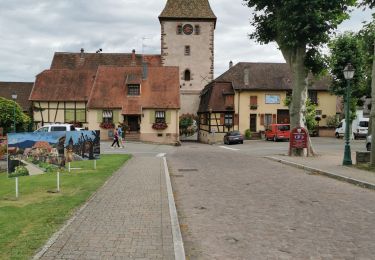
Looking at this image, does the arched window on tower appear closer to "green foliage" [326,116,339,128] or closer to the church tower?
the church tower

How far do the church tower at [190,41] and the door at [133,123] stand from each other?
1462 centimetres

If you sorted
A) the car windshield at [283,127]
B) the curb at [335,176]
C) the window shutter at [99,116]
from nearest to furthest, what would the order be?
the curb at [335,176], the car windshield at [283,127], the window shutter at [99,116]

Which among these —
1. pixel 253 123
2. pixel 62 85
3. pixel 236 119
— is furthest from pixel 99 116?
pixel 253 123

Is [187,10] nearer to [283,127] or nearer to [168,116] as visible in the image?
[168,116]

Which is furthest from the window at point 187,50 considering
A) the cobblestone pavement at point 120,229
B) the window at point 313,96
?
the cobblestone pavement at point 120,229

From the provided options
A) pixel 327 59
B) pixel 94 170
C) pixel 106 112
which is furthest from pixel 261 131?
pixel 94 170

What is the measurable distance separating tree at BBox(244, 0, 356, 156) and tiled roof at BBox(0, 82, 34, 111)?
36.5m

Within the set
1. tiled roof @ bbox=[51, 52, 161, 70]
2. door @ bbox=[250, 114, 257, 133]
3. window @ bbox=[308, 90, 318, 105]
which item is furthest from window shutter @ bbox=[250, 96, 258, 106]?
tiled roof @ bbox=[51, 52, 161, 70]

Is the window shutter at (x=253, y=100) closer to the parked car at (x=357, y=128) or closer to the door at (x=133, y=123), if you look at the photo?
the parked car at (x=357, y=128)

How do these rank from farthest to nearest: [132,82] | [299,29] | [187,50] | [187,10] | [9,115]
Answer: [187,50], [187,10], [132,82], [9,115], [299,29]

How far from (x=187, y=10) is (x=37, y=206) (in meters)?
50.5

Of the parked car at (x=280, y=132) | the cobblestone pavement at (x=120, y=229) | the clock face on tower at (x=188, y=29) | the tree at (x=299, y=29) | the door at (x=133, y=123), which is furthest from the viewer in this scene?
the clock face on tower at (x=188, y=29)

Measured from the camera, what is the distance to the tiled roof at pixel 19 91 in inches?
2052

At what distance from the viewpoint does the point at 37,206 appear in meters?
9.45
